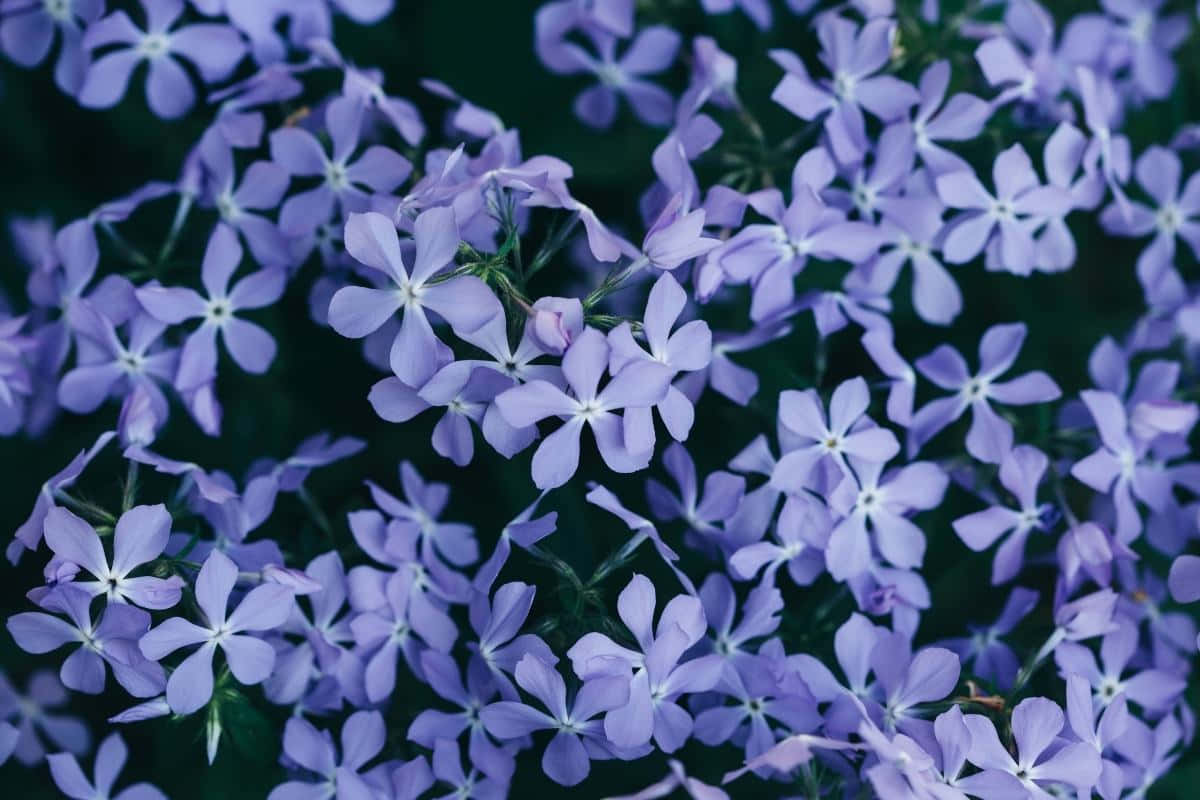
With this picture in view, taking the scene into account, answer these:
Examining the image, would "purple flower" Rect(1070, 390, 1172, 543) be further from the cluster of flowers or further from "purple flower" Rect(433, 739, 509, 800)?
"purple flower" Rect(433, 739, 509, 800)

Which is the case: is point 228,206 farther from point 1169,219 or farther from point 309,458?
point 1169,219

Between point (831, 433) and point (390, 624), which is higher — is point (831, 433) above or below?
above

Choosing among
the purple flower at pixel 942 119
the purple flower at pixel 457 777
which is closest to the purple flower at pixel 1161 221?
the purple flower at pixel 942 119

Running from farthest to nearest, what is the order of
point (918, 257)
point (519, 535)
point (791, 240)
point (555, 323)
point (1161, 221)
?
1. point (1161, 221)
2. point (918, 257)
3. point (791, 240)
4. point (519, 535)
5. point (555, 323)

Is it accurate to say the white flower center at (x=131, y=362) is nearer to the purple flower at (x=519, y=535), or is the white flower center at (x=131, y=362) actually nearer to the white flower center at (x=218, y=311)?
the white flower center at (x=218, y=311)

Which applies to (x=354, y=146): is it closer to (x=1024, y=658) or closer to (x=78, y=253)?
(x=78, y=253)

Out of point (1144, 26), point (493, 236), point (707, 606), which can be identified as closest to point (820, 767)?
point (707, 606)

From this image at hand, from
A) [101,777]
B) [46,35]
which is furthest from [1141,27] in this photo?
[101,777]
